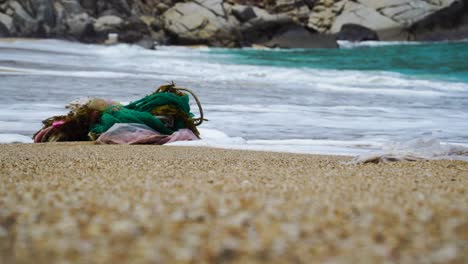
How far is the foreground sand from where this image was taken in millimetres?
1781

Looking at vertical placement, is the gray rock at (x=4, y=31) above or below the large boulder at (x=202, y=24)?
below

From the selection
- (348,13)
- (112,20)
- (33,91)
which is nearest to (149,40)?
(112,20)

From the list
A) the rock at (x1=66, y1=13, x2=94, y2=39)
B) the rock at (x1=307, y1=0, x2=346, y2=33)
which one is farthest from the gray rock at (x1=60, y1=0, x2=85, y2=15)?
the rock at (x1=307, y1=0, x2=346, y2=33)

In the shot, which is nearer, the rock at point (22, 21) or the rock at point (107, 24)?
the rock at point (22, 21)

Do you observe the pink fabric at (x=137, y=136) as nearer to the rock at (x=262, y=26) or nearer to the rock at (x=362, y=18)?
the rock at (x=262, y=26)

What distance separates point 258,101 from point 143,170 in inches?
269

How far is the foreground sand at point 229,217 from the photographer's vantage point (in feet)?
5.84

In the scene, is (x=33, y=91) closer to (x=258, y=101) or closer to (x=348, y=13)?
(x=258, y=101)

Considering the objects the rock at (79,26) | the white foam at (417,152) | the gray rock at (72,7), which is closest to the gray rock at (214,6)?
the gray rock at (72,7)

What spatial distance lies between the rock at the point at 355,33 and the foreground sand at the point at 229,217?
3752cm

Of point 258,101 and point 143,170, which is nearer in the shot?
point 143,170

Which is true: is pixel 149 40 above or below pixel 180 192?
above

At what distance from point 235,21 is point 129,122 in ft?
102

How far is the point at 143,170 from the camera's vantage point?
3768 mm
